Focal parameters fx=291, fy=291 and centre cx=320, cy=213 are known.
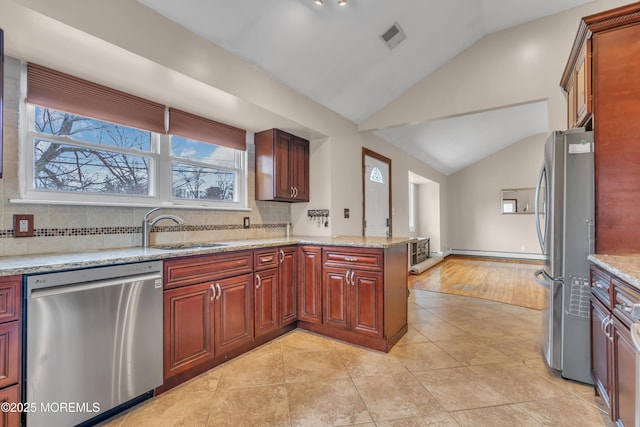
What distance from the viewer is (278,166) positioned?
326cm

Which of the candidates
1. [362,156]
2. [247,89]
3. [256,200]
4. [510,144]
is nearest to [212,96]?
[247,89]

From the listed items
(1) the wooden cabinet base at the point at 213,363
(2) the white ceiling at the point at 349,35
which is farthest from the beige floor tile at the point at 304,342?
(2) the white ceiling at the point at 349,35

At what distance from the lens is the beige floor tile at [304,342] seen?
8.44 feet

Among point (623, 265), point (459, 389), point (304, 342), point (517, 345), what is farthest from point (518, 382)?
point (304, 342)

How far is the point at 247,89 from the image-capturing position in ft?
8.29

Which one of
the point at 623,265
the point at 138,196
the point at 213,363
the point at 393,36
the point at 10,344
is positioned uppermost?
the point at 393,36

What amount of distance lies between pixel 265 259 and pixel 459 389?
1744mm

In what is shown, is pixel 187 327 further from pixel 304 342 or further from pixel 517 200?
pixel 517 200

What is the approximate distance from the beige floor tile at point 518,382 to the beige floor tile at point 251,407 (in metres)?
1.43

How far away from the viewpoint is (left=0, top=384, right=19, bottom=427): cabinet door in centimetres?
130

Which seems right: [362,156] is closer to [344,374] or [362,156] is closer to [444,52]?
[444,52]

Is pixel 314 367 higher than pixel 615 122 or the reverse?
the reverse

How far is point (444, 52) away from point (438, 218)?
17.8ft

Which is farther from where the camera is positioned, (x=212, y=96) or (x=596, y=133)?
(x=212, y=96)
